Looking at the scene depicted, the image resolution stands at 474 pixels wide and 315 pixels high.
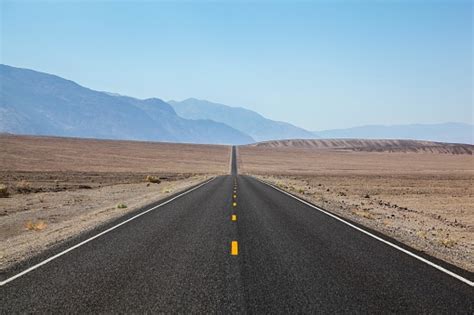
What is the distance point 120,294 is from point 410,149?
201m

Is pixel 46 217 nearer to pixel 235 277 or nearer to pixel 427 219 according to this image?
pixel 235 277

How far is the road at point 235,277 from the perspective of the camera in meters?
6.56

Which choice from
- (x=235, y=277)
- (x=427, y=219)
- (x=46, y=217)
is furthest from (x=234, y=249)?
(x=427, y=219)

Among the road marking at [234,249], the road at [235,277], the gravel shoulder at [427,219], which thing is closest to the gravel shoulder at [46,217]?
the road at [235,277]

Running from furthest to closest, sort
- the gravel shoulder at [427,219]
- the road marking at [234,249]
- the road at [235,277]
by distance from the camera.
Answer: the gravel shoulder at [427,219] → the road marking at [234,249] → the road at [235,277]

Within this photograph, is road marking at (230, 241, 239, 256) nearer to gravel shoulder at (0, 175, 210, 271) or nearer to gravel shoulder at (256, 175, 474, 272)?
gravel shoulder at (0, 175, 210, 271)

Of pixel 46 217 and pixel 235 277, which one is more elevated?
pixel 235 277

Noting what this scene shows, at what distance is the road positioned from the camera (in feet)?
21.5

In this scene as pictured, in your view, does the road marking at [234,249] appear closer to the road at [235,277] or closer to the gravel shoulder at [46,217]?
the road at [235,277]

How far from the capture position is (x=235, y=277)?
7.98 m

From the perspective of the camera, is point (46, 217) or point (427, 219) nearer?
point (46, 217)

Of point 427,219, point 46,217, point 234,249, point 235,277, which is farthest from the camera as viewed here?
point 427,219

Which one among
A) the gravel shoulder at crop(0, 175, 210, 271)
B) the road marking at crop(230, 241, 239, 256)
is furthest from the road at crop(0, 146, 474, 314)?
the gravel shoulder at crop(0, 175, 210, 271)

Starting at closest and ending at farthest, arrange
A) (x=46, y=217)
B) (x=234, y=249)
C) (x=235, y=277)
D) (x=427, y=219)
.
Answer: (x=235, y=277), (x=234, y=249), (x=46, y=217), (x=427, y=219)
